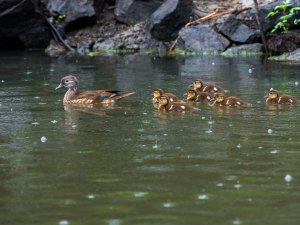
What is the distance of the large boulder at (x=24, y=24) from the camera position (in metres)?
23.5

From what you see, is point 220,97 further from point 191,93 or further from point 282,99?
point 282,99

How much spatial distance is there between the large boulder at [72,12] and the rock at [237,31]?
812cm

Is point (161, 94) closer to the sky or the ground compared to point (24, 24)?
closer to the ground

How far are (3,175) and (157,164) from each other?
6.07 feet

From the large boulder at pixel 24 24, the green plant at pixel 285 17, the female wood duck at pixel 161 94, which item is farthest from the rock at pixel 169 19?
the female wood duck at pixel 161 94

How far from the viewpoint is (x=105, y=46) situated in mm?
24562

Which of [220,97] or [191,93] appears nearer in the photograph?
[220,97]

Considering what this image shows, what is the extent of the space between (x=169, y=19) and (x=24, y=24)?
7909 mm

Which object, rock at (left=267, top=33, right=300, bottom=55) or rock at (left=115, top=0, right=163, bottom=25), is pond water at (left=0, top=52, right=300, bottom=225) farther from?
rock at (left=115, top=0, right=163, bottom=25)

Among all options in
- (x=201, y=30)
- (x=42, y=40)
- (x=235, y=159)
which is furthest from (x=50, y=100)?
(x=42, y=40)

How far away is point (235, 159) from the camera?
5.75 m

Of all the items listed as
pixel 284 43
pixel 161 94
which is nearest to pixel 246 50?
pixel 284 43

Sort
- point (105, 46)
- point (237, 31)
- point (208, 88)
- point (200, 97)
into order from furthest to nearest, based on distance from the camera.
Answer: point (105, 46) → point (237, 31) → point (208, 88) → point (200, 97)

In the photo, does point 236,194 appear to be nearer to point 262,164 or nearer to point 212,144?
point 262,164
